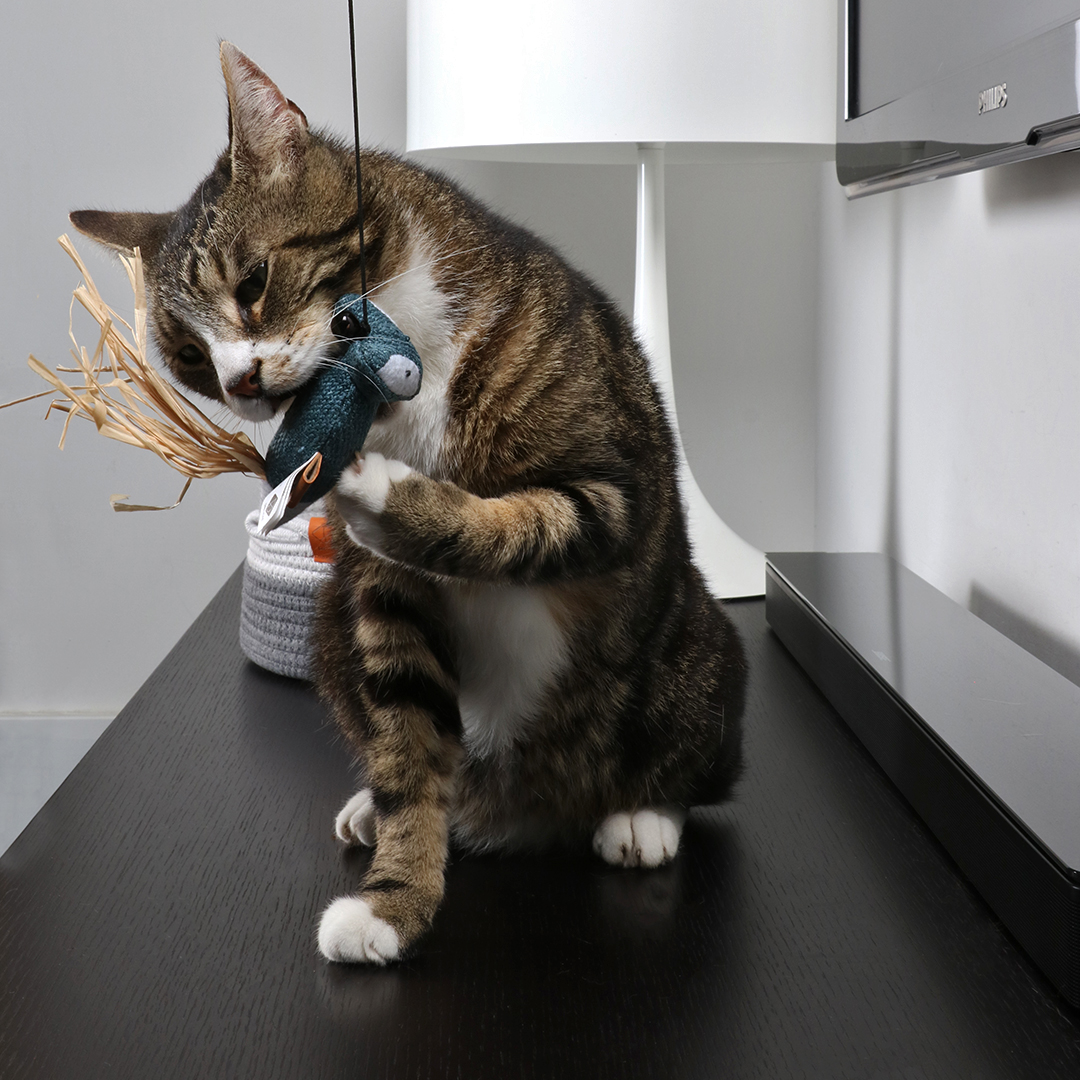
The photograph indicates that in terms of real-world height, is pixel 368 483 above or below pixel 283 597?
above

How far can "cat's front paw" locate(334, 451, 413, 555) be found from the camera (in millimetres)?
548

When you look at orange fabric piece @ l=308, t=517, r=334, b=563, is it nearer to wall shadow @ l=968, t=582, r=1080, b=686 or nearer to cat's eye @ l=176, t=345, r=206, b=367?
cat's eye @ l=176, t=345, r=206, b=367

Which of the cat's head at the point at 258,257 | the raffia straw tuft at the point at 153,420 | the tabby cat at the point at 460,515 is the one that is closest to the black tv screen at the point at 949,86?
the tabby cat at the point at 460,515

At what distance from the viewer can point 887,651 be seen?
875mm

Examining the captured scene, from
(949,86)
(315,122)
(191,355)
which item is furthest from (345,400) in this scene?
(315,122)

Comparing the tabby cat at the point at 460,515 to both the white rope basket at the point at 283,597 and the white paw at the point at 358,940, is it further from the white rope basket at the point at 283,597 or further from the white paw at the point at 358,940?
the white rope basket at the point at 283,597

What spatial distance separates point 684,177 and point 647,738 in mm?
1085

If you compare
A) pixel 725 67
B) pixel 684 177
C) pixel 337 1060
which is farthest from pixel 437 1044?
pixel 684 177

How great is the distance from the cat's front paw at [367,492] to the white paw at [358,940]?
0.20 m

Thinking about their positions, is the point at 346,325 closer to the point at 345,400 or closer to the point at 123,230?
the point at 345,400

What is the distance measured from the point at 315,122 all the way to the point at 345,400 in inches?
47.2

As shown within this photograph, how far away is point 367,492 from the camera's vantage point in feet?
1.80

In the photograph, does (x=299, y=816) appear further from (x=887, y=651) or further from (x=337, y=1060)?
(x=887, y=651)

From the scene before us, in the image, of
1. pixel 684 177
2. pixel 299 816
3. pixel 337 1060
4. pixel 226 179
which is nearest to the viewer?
pixel 337 1060
